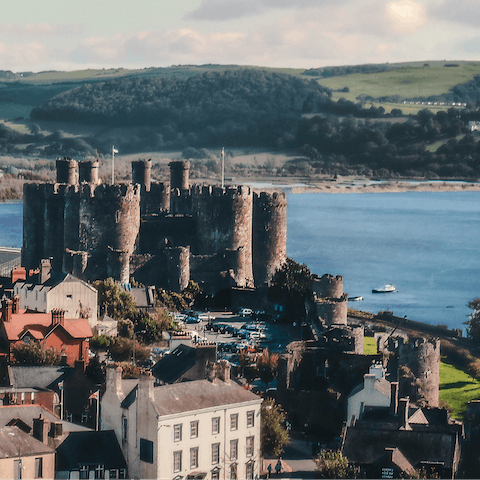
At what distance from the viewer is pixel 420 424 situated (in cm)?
3925

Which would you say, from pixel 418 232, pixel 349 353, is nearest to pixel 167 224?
pixel 349 353

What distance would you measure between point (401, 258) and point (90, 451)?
112m

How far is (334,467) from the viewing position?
34.7 meters

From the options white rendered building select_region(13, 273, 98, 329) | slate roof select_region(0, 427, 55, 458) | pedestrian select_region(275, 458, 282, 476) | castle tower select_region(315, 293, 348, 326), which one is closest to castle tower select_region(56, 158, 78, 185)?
white rendered building select_region(13, 273, 98, 329)

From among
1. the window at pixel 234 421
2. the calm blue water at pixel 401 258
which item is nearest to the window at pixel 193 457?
the window at pixel 234 421

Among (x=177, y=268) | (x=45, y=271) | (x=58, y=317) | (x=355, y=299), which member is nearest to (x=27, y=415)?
(x=58, y=317)

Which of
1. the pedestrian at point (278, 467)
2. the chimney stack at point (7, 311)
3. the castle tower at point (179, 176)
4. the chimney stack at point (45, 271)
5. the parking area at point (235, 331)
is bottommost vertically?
the pedestrian at point (278, 467)

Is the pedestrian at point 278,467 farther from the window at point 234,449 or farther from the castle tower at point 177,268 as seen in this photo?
the castle tower at point 177,268

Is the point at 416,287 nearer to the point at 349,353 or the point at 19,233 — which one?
the point at 19,233

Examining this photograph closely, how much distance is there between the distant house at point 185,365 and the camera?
40.8m

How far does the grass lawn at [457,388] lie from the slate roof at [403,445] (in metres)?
11.8

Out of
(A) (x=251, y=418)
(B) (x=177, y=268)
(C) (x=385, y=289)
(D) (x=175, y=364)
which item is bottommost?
(C) (x=385, y=289)

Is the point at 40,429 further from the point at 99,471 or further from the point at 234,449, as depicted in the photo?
the point at 234,449

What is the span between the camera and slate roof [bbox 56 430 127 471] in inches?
1361
